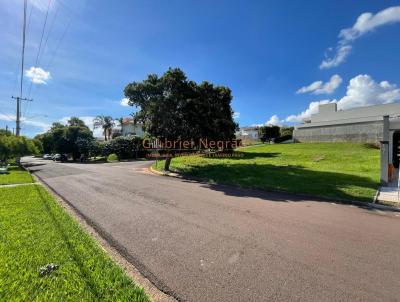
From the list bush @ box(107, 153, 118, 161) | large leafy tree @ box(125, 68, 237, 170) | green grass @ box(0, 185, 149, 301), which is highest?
large leafy tree @ box(125, 68, 237, 170)

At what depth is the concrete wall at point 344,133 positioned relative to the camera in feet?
101

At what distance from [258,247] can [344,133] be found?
3626cm

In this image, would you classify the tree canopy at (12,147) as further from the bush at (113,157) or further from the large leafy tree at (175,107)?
the large leafy tree at (175,107)

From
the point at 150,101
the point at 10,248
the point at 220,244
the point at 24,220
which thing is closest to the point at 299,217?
the point at 220,244

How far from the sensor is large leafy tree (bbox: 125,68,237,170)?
17234mm

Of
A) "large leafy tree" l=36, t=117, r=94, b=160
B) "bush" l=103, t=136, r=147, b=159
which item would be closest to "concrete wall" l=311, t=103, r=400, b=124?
"bush" l=103, t=136, r=147, b=159

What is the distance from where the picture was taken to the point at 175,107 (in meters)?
17.6

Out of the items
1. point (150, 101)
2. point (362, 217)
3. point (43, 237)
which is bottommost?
point (362, 217)

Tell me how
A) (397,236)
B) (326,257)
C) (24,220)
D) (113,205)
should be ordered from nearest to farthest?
(326,257)
(397,236)
(24,220)
(113,205)

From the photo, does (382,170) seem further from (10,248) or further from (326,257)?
(10,248)

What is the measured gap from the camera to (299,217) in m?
7.03

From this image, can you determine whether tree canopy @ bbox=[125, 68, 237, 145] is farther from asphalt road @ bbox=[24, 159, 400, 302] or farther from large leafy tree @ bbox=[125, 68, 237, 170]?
asphalt road @ bbox=[24, 159, 400, 302]

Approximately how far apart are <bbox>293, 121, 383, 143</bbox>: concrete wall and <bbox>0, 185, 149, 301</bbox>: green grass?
115 ft

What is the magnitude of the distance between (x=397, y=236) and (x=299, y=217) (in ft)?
7.25
